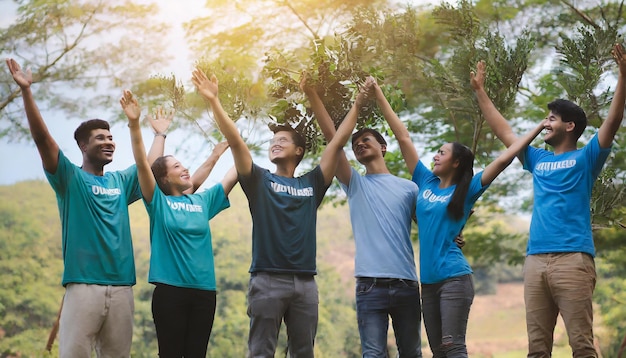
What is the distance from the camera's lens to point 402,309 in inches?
138

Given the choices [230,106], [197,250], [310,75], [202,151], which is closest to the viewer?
[197,250]

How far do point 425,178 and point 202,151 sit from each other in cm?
820

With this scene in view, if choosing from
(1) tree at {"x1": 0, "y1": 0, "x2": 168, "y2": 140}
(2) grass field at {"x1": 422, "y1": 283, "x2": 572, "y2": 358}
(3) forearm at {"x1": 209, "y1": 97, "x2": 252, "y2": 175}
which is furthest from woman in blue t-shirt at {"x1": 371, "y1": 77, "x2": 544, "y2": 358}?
(2) grass field at {"x1": 422, "y1": 283, "x2": 572, "y2": 358}

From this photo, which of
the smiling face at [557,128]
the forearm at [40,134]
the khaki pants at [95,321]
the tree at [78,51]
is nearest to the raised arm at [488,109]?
the smiling face at [557,128]

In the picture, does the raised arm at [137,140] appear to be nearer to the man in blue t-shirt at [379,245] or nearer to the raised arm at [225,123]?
the raised arm at [225,123]

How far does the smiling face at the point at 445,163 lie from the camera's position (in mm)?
3717

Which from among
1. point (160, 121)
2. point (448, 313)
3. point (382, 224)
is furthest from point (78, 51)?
point (448, 313)

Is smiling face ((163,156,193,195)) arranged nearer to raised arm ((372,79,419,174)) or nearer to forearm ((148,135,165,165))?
forearm ((148,135,165,165))

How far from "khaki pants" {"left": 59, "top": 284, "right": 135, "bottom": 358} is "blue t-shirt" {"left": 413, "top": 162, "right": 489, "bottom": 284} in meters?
1.45

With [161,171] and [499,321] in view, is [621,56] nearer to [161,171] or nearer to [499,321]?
[161,171]

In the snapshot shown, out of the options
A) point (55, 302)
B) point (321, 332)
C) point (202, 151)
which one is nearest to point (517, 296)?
point (321, 332)

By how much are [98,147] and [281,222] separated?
100 cm

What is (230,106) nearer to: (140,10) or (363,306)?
(363,306)

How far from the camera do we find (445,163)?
12.2 ft
